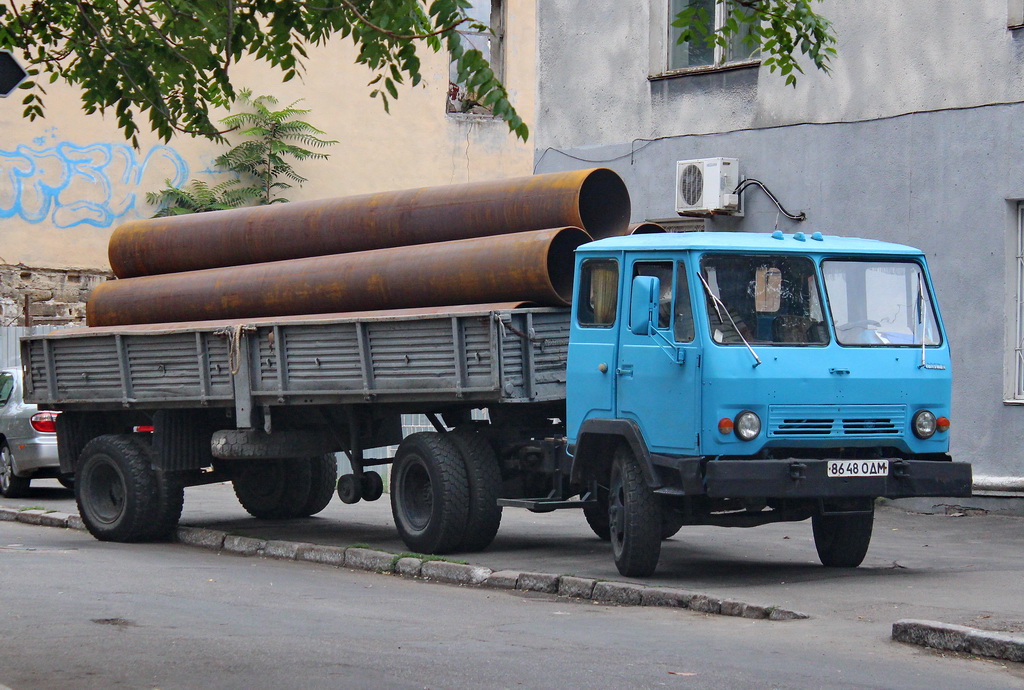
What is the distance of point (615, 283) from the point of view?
414 inches

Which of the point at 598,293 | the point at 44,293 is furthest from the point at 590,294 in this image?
the point at 44,293

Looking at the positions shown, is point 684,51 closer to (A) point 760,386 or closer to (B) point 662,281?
(B) point 662,281

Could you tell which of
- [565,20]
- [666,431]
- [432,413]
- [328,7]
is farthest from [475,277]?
[565,20]

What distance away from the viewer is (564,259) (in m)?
11.5

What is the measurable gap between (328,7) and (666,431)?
136 inches

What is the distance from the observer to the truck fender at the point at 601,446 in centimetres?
993

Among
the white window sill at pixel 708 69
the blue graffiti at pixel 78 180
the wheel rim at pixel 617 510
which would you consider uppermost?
the white window sill at pixel 708 69

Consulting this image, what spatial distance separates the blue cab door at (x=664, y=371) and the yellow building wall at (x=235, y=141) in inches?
632

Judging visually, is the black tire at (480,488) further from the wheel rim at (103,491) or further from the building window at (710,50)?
the building window at (710,50)

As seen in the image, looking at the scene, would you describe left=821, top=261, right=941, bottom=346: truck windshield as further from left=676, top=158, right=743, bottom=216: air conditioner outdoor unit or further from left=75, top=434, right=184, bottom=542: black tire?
left=75, top=434, right=184, bottom=542: black tire

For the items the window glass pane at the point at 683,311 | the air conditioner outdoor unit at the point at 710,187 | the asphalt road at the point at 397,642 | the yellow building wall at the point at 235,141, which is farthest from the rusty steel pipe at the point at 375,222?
the yellow building wall at the point at 235,141

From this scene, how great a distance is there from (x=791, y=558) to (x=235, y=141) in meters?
19.1

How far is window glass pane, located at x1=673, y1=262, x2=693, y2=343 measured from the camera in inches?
388

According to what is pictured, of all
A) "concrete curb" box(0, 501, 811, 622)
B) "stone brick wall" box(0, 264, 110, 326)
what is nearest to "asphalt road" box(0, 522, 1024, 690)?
"concrete curb" box(0, 501, 811, 622)
